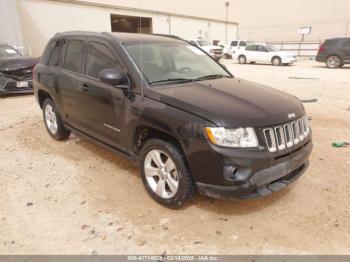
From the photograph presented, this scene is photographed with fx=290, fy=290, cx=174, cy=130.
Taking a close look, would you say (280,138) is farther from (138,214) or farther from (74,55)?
(74,55)

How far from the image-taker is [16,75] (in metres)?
8.99

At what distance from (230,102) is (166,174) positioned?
0.98 metres

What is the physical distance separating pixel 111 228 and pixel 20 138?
11.3 feet

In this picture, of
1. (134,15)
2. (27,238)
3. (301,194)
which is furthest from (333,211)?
(134,15)

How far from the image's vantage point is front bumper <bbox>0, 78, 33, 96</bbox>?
350 inches

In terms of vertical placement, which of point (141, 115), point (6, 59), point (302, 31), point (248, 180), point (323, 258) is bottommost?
point (323, 258)

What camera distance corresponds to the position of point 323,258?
2398 mm

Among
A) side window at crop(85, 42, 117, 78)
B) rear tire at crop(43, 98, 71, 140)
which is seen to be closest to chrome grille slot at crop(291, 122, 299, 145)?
side window at crop(85, 42, 117, 78)

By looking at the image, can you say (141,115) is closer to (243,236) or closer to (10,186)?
(243,236)

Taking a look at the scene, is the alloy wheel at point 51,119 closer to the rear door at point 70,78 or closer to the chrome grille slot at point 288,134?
the rear door at point 70,78

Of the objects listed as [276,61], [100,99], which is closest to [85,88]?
[100,99]

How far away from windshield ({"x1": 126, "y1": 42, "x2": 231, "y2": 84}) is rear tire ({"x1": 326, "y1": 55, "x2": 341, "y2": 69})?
15692 mm

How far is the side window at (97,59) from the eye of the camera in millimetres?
3521

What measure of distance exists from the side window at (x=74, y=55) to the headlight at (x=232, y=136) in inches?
93.6
